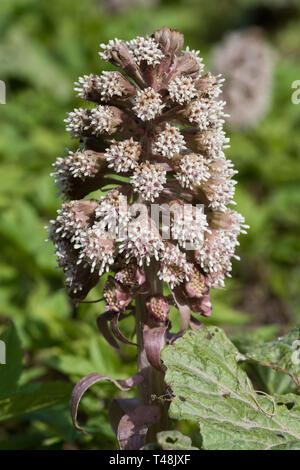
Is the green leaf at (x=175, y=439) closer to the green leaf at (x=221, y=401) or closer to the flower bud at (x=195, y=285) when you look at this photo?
the green leaf at (x=221, y=401)

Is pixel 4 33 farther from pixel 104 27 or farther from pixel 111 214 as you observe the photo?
pixel 111 214

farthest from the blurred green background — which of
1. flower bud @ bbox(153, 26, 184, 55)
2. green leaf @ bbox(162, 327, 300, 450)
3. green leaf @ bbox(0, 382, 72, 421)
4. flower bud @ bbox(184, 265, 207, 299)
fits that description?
flower bud @ bbox(153, 26, 184, 55)

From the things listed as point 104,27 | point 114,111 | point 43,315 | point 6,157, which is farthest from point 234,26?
point 114,111

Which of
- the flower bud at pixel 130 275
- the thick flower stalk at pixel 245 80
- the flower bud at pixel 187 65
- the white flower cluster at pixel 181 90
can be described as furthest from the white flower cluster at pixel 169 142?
the thick flower stalk at pixel 245 80

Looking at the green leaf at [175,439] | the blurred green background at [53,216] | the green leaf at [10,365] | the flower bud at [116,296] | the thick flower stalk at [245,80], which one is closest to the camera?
the green leaf at [175,439]

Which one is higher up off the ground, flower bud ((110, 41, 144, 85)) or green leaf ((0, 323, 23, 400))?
flower bud ((110, 41, 144, 85))

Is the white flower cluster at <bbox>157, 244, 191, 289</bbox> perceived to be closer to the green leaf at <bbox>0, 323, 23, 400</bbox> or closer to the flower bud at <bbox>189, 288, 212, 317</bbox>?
the flower bud at <bbox>189, 288, 212, 317</bbox>

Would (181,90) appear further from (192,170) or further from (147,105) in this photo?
(192,170)
